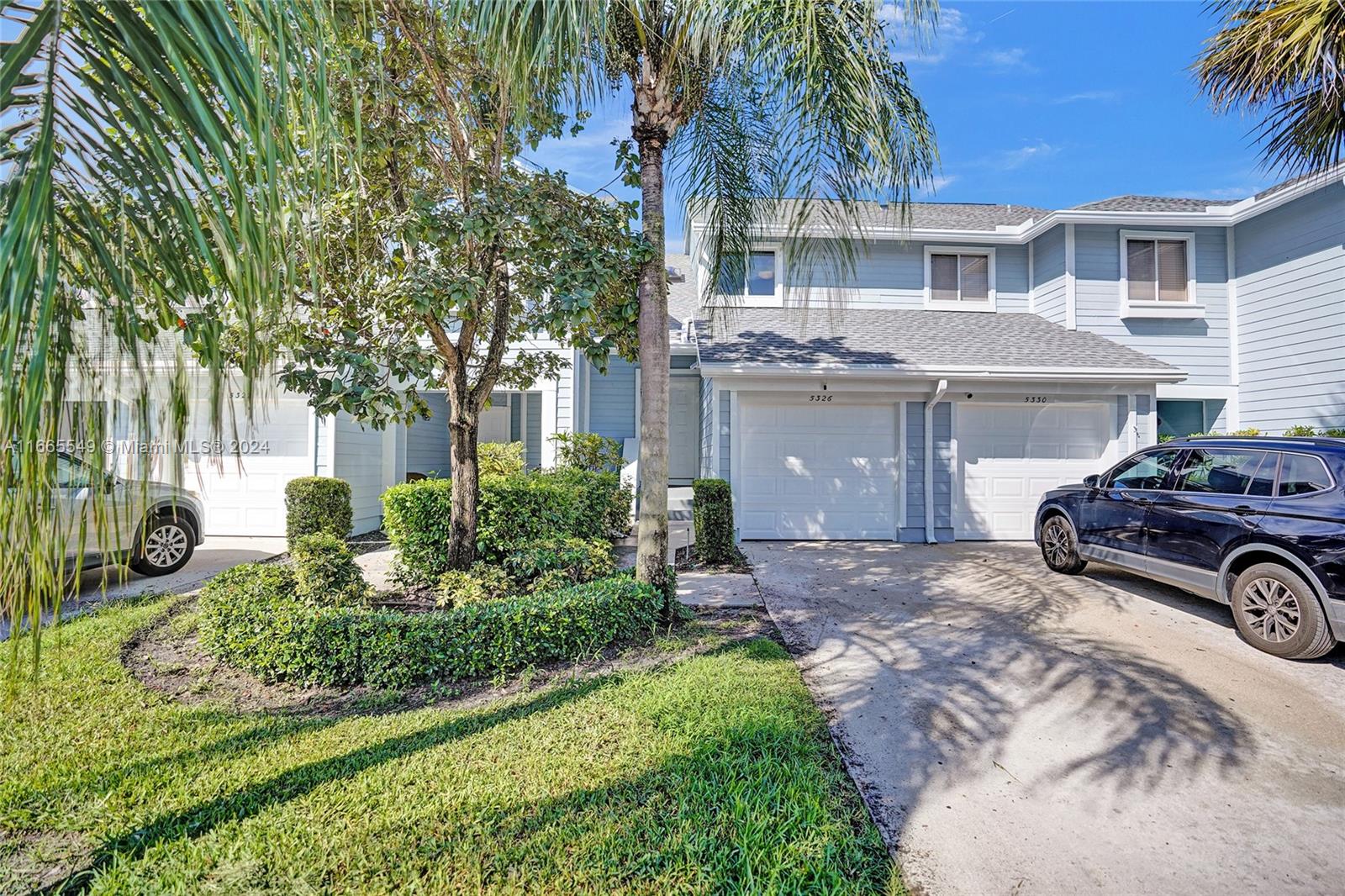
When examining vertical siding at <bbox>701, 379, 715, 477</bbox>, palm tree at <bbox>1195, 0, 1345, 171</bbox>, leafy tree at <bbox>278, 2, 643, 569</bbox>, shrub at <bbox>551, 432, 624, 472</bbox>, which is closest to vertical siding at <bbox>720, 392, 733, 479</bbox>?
vertical siding at <bbox>701, 379, 715, 477</bbox>

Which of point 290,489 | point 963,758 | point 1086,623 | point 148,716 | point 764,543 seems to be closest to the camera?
point 963,758

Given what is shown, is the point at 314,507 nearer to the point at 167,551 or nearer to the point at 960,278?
the point at 167,551

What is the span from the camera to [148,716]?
136 inches

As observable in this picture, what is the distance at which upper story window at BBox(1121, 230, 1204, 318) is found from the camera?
416 inches

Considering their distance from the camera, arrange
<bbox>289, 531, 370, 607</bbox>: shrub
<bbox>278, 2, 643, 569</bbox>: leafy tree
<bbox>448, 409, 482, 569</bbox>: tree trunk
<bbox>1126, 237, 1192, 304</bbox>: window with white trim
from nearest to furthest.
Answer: <bbox>278, 2, 643, 569</bbox>: leafy tree
<bbox>289, 531, 370, 607</bbox>: shrub
<bbox>448, 409, 482, 569</bbox>: tree trunk
<bbox>1126, 237, 1192, 304</bbox>: window with white trim

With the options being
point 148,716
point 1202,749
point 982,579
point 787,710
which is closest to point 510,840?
point 787,710

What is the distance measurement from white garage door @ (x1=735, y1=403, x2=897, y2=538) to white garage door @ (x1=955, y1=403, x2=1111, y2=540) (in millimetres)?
1267

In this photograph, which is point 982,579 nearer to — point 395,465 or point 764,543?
point 764,543

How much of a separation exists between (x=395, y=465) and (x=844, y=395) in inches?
331

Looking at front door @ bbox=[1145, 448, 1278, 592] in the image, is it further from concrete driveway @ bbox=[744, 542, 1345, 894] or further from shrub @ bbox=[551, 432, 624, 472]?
shrub @ bbox=[551, 432, 624, 472]

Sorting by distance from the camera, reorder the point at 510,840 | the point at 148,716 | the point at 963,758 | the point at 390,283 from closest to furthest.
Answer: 1. the point at 510,840
2. the point at 963,758
3. the point at 148,716
4. the point at 390,283

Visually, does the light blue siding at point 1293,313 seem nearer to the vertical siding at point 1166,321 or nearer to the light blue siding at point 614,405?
the vertical siding at point 1166,321

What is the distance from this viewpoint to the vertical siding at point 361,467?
9.53 meters

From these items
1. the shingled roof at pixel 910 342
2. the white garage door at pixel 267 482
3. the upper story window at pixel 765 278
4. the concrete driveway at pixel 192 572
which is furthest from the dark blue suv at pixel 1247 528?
the white garage door at pixel 267 482
